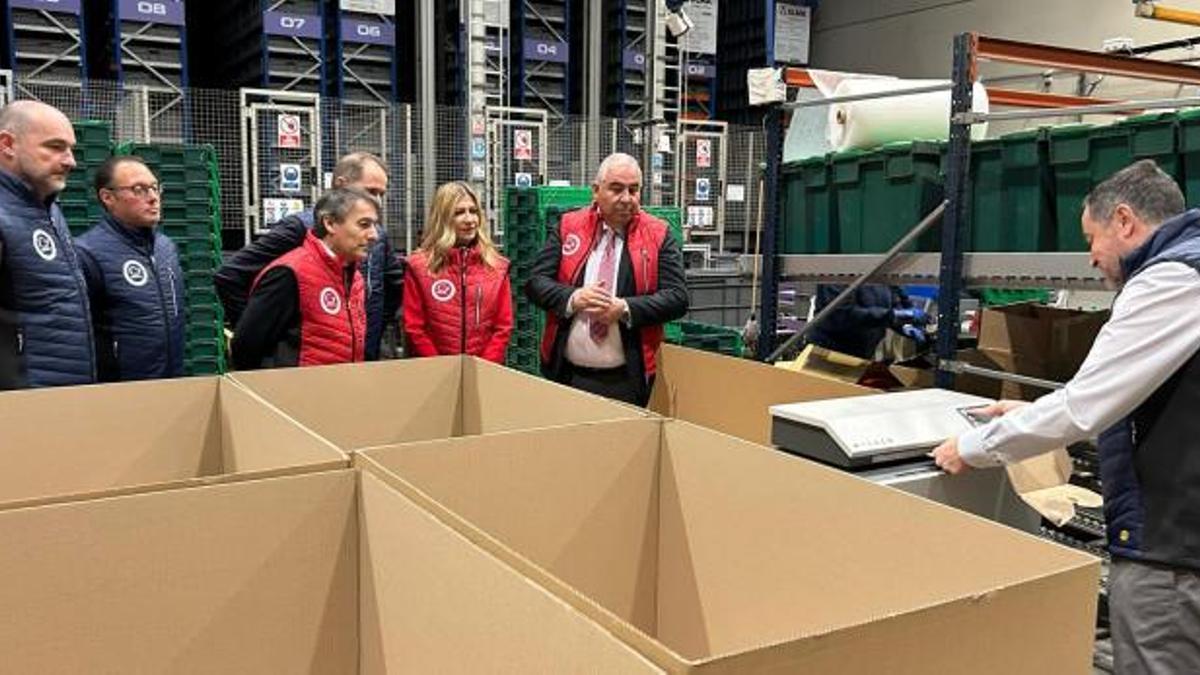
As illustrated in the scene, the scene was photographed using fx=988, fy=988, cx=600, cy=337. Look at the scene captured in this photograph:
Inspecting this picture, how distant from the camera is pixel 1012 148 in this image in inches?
116

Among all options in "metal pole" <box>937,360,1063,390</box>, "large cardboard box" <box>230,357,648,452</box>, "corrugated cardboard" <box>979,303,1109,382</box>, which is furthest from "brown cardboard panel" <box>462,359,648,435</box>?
"corrugated cardboard" <box>979,303,1109,382</box>

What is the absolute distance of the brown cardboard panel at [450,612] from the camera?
0.86 m

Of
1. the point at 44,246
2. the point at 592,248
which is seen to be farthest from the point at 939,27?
the point at 44,246

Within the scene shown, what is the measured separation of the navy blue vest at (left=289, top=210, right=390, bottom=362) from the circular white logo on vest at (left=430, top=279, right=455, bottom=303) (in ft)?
0.69

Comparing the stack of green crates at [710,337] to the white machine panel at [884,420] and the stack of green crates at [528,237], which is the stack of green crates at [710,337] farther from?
the white machine panel at [884,420]

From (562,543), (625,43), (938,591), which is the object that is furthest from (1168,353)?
(625,43)

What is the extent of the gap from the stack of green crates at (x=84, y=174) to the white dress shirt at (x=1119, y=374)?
15.9ft

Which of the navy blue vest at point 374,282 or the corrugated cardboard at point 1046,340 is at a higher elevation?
the navy blue vest at point 374,282

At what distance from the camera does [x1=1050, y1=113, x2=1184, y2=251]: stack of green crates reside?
2590 mm

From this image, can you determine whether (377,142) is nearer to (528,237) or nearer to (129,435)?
(528,237)

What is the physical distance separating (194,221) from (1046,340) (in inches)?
173

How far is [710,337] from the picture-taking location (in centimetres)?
640

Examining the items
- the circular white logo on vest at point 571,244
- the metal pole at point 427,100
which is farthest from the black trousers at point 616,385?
the metal pole at point 427,100

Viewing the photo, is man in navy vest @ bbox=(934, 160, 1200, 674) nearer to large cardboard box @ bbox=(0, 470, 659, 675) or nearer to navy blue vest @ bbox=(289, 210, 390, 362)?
large cardboard box @ bbox=(0, 470, 659, 675)
